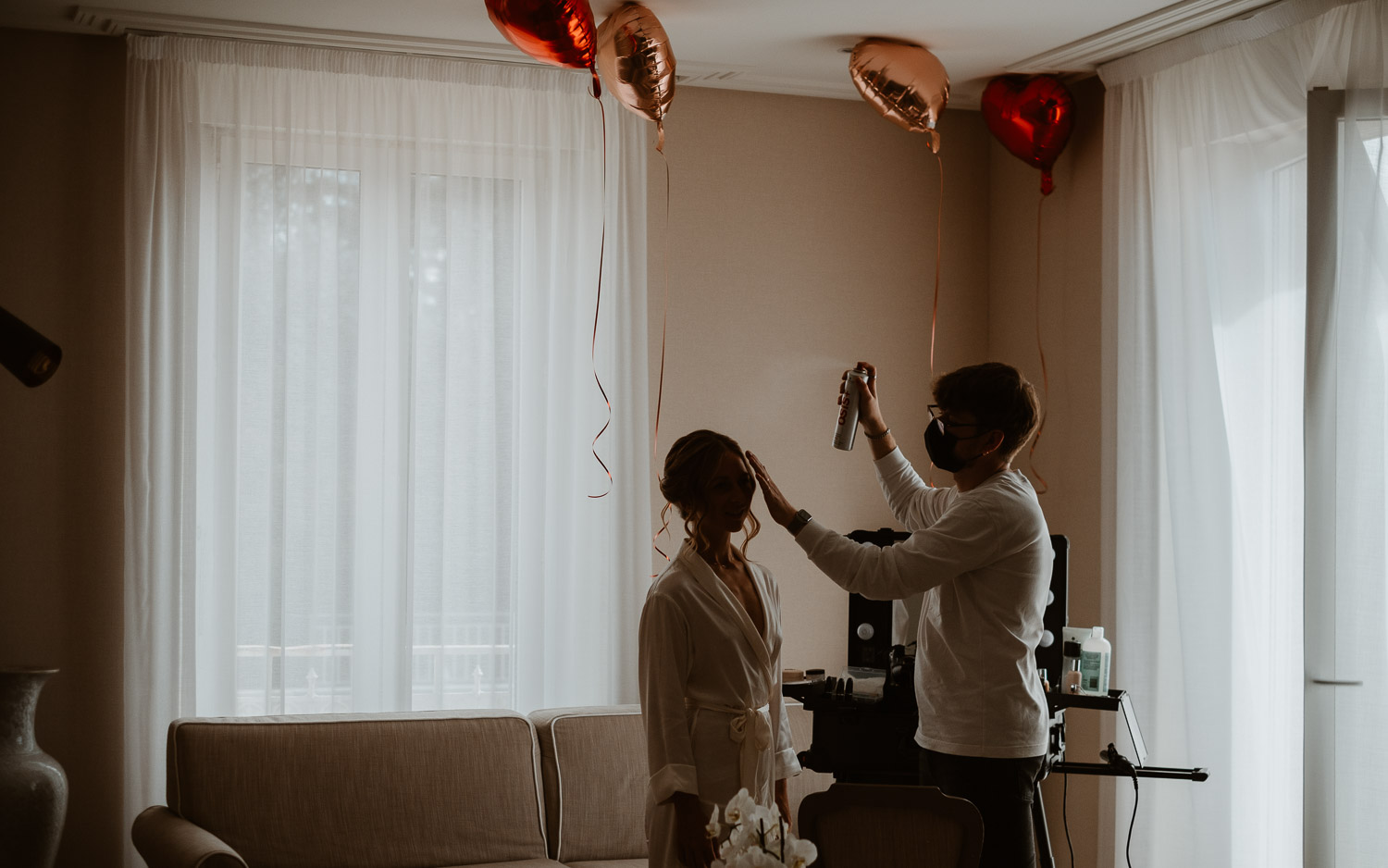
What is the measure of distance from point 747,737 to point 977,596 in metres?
0.57

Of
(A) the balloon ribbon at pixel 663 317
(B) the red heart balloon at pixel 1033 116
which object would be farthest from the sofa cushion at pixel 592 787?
(B) the red heart balloon at pixel 1033 116

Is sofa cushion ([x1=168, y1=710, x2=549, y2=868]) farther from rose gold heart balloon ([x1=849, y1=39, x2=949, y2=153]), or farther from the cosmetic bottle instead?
rose gold heart balloon ([x1=849, y1=39, x2=949, y2=153])

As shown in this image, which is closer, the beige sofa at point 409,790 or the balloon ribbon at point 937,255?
the beige sofa at point 409,790

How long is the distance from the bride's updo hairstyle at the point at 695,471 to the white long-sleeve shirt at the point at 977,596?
10.1 inches

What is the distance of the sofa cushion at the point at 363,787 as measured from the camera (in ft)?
10.3

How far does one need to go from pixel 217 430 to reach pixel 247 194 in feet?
2.46

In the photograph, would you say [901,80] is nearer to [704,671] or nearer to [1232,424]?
[1232,424]

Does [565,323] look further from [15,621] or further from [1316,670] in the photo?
[1316,670]

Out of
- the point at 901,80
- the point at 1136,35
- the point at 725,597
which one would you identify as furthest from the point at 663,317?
the point at 725,597

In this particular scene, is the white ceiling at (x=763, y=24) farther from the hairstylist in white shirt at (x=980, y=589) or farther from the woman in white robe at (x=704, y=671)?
the woman in white robe at (x=704, y=671)

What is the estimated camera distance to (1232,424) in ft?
11.4

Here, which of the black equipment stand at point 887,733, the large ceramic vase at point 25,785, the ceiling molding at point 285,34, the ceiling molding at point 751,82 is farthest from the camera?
the ceiling molding at point 751,82

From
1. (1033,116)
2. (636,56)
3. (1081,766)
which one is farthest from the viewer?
(1033,116)

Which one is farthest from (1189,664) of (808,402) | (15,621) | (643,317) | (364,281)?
(15,621)
